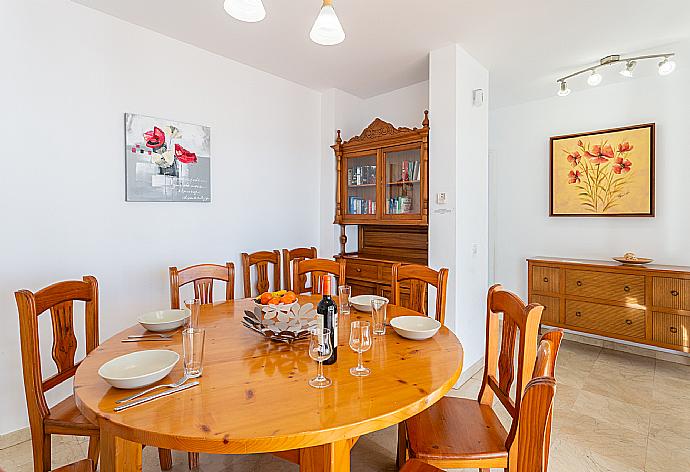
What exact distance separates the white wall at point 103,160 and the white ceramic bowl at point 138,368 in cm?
148

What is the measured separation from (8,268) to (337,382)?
7.17 ft

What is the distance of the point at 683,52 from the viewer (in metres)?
3.01

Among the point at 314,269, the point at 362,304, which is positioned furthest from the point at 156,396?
the point at 314,269

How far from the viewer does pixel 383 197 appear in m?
3.60

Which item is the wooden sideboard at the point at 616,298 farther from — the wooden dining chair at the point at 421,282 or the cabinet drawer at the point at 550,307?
the wooden dining chair at the point at 421,282

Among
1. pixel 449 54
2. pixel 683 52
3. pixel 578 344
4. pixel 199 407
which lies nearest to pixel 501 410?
pixel 578 344

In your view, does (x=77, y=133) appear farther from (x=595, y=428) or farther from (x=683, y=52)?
(x=683, y=52)

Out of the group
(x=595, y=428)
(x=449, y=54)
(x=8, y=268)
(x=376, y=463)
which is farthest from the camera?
(x=449, y=54)

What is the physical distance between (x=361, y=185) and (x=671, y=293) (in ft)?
9.54

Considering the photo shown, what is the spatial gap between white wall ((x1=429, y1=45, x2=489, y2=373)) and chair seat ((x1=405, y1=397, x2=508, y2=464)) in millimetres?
1456

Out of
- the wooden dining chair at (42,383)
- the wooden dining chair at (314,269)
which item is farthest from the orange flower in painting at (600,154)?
the wooden dining chair at (42,383)

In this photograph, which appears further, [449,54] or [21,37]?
[449,54]

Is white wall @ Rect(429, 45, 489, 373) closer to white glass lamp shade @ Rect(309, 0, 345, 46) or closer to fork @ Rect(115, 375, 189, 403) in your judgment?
white glass lamp shade @ Rect(309, 0, 345, 46)

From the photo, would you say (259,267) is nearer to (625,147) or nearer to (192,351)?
(192,351)
